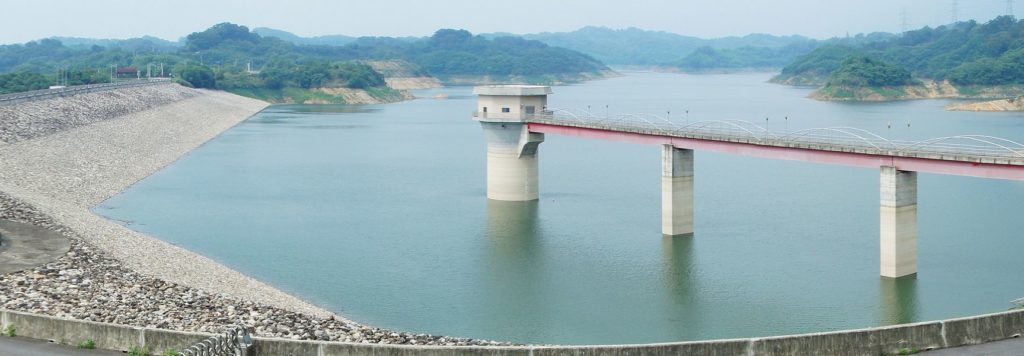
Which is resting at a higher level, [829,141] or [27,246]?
[829,141]

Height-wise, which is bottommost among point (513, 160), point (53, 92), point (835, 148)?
point (513, 160)

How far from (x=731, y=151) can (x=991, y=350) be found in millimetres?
29009

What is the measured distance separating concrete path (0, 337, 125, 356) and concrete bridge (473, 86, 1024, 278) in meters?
28.1

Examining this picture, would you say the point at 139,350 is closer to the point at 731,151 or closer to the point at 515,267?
the point at 515,267

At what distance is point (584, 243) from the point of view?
5075 centimetres

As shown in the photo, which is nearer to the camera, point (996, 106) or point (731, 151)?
point (731, 151)

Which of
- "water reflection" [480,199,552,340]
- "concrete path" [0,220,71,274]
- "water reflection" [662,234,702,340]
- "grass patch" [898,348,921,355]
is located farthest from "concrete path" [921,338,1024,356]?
"concrete path" [0,220,71,274]

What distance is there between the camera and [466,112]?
161750 millimetres

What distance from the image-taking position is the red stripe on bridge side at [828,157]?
124 ft

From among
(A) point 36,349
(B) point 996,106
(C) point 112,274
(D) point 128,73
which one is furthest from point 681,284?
(D) point 128,73

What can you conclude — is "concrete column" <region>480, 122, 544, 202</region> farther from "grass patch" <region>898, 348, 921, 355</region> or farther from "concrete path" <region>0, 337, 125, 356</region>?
"grass patch" <region>898, 348, 921, 355</region>

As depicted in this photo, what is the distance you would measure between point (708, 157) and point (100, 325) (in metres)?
70.9

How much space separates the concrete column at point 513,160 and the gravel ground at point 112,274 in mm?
20847

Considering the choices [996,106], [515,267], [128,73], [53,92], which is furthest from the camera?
[128,73]
